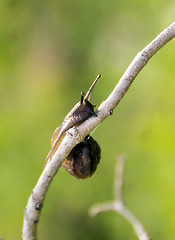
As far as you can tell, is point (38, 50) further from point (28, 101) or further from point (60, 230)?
point (60, 230)

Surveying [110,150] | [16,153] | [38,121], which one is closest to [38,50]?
[38,121]

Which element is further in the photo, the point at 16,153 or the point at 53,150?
the point at 16,153

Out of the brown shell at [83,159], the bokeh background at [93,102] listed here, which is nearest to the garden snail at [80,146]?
the brown shell at [83,159]

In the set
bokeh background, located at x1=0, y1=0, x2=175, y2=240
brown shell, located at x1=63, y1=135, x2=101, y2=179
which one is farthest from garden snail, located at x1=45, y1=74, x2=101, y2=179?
bokeh background, located at x1=0, y1=0, x2=175, y2=240

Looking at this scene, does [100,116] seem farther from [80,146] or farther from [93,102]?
[93,102]

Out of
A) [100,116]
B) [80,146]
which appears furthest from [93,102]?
[100,116]

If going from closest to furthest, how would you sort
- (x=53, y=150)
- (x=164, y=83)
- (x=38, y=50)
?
(x=53, y=150), (x=164, y=83), (x=38, y=50)
